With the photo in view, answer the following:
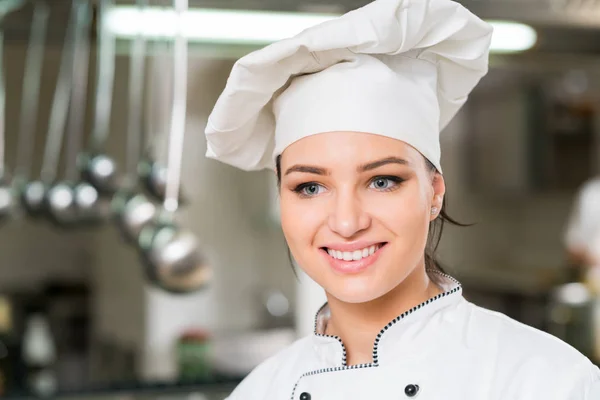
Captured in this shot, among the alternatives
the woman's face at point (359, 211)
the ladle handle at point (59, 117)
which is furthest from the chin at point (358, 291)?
the ladle handle at point (59, 117)

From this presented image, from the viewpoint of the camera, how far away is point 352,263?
109cm

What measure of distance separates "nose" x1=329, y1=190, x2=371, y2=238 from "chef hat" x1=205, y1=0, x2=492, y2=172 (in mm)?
90

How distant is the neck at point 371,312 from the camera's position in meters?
1.19

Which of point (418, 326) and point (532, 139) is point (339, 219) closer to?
point (418, 326)

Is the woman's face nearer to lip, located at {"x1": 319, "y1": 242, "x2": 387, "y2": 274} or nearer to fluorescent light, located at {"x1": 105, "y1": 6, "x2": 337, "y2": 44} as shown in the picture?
lip, located at {"x1": 319, "y1": 242, "x2": 387, "y2": 274}

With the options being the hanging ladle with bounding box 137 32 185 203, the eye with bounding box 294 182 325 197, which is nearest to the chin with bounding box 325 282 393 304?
the eye with bounding box 294 182 325 197

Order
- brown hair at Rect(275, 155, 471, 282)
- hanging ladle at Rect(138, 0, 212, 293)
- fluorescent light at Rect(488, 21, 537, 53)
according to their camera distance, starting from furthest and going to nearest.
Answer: fluorescent light at Rect(488, 21, 537, 53)
hanging ladle at Rect(138, 0, 212, 293)
brown hair at Rect(275, 155, 471, 282)

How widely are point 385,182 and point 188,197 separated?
2.57 m

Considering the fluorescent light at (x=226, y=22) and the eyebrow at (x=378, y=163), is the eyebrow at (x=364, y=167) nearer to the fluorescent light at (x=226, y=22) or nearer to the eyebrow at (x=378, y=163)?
the eyebrow at (x=378, y=163)

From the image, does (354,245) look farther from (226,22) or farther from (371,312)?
(226,22)

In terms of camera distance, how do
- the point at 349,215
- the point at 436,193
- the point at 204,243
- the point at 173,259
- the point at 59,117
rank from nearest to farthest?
the point at 349,215, the point at 436,193, the point at 173,259, the point at 204,243, the point at 59,117

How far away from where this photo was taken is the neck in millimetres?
1192

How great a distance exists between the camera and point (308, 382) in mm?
1223

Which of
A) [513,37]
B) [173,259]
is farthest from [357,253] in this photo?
[513,37]
